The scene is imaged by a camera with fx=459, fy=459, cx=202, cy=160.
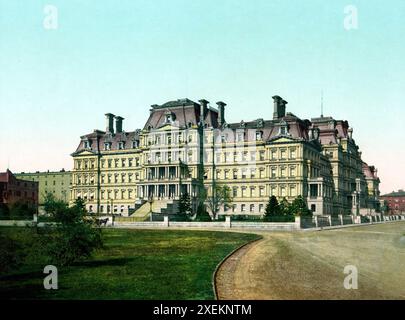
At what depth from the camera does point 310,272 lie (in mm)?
18547

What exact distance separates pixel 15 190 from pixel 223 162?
32.2 metres

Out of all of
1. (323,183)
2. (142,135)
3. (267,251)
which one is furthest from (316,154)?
(267,251)

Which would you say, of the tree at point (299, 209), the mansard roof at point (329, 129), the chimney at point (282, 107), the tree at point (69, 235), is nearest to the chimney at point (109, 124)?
the chimney at point (282, 107)

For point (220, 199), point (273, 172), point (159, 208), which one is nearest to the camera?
point (159, 208)

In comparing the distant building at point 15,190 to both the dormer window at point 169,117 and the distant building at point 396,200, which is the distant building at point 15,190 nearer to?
the dormer window at point 169,117

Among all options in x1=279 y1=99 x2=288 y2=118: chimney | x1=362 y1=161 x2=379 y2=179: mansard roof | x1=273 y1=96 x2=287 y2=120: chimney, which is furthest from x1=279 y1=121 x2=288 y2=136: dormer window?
x1=362 y1=161 x2=379 y2=179: mansard roof

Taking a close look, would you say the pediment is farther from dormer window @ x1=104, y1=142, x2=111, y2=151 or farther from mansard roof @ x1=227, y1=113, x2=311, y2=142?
dormer window @ x1=104, y1=142, x2=111, y2=151

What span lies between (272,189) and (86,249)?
2115 inches

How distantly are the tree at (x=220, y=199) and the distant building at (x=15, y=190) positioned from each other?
84.1 feet

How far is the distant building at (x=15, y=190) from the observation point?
210 feet

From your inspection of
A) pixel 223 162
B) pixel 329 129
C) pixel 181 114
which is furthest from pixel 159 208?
pixel 329 129

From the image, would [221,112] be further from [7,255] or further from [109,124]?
[7,255]
